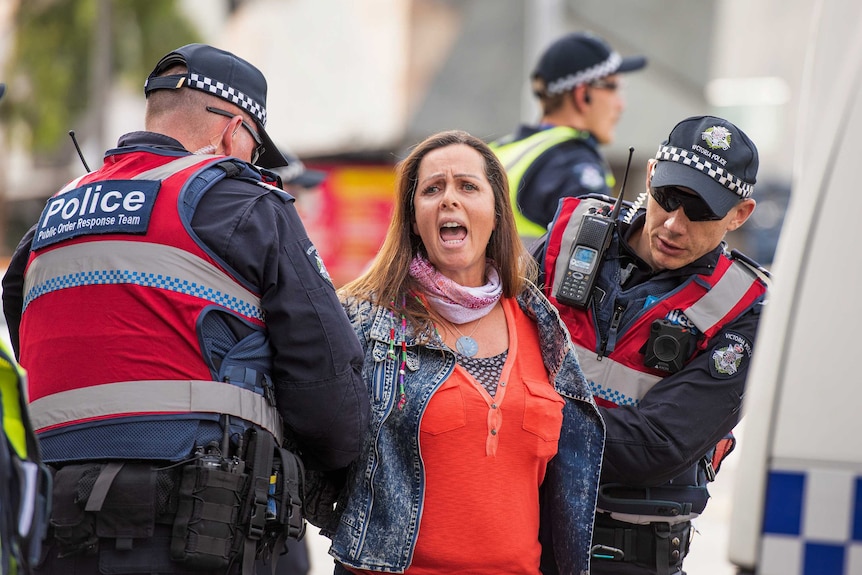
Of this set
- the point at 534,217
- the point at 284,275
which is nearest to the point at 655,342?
the point at 284,275

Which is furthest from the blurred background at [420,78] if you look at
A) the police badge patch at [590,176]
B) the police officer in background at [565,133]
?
the police badge patch at [590,176]

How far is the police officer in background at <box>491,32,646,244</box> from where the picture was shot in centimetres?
512

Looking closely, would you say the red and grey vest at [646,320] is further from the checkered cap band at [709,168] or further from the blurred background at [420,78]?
the blurred background at [420,78]

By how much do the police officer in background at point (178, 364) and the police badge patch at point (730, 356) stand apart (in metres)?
1.13

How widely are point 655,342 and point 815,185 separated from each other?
4.37ft

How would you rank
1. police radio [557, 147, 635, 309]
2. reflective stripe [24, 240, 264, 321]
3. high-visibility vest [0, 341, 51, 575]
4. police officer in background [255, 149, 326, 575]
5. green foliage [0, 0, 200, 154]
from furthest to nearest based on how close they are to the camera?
1. green foliage [0, 0, 200, 154]
2. police officer in background [255, 149, 326, 575]
3. police radio [557, 147, 635, 309]
4. reflective stripe [24, 240, 264, 321]
5. high-visibility vest [0, 341, 51, 575]

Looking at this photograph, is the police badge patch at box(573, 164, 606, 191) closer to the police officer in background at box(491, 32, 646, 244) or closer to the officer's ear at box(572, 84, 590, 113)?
the police officer in background at box(491, 32, 646, 244)

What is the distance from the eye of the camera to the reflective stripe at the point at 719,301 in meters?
3.56

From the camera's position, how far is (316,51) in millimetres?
22016

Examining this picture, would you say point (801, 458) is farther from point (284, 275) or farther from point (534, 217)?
point (534, 217)

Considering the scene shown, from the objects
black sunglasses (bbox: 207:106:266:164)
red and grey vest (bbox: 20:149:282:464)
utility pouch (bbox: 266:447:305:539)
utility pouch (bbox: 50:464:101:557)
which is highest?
black sunglasses (bbox: 207:106:266:164)

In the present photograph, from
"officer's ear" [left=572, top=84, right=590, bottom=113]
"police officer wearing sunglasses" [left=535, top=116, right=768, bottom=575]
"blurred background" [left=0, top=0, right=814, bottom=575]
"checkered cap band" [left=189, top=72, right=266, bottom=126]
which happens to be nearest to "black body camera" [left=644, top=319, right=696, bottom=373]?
"police officer wearing sunglasses" [left=535, top=116, right=768, bottom=575]

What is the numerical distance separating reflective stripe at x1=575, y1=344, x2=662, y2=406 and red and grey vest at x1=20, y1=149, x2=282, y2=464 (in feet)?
3.75

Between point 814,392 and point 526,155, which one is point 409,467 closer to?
point 814,392
